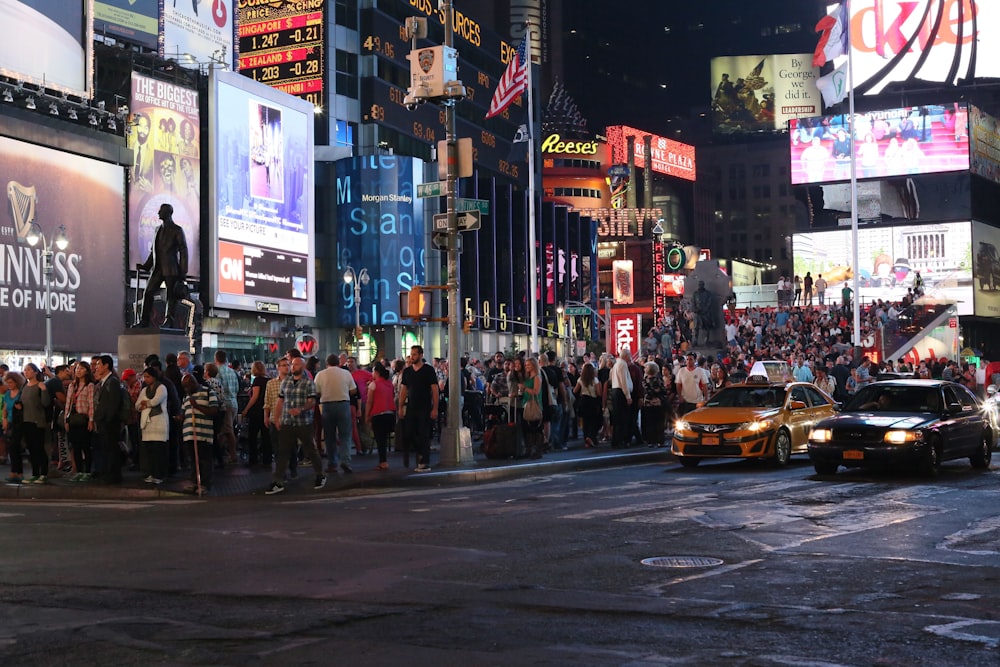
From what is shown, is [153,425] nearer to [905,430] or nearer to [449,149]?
[449,149]

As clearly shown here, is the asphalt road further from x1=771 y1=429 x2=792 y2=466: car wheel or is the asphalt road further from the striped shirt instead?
x1=771 y1=429 x2=792 y2=466: car wheel

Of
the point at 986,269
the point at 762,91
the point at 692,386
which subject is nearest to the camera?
the point at 692,386

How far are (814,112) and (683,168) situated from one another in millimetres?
19118

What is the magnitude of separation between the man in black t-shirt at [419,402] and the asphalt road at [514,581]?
3429mm

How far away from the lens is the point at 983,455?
20.0 m

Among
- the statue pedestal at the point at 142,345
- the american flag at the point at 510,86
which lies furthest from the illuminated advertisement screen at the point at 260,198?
the statue pedestal at the point at 142,345

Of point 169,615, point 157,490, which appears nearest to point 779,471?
point 157,490

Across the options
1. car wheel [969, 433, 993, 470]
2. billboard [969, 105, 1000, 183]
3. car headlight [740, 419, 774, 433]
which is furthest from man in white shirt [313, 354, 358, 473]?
billboard [969, 105, 1000, 183]

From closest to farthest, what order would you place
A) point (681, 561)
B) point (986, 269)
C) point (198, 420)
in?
1. point (681, 561)
2. point (198, 420)
3. point (986, 269)

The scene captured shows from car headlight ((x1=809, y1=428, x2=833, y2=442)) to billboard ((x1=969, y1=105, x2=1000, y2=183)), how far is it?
246 ft

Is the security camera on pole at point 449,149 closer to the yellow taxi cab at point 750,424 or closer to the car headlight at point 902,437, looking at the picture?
the yellow taxi cab at point 750,424

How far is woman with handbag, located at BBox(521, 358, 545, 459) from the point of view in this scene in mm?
22391

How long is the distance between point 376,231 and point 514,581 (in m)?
60.5

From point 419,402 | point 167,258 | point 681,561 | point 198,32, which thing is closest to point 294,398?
point 419,402
